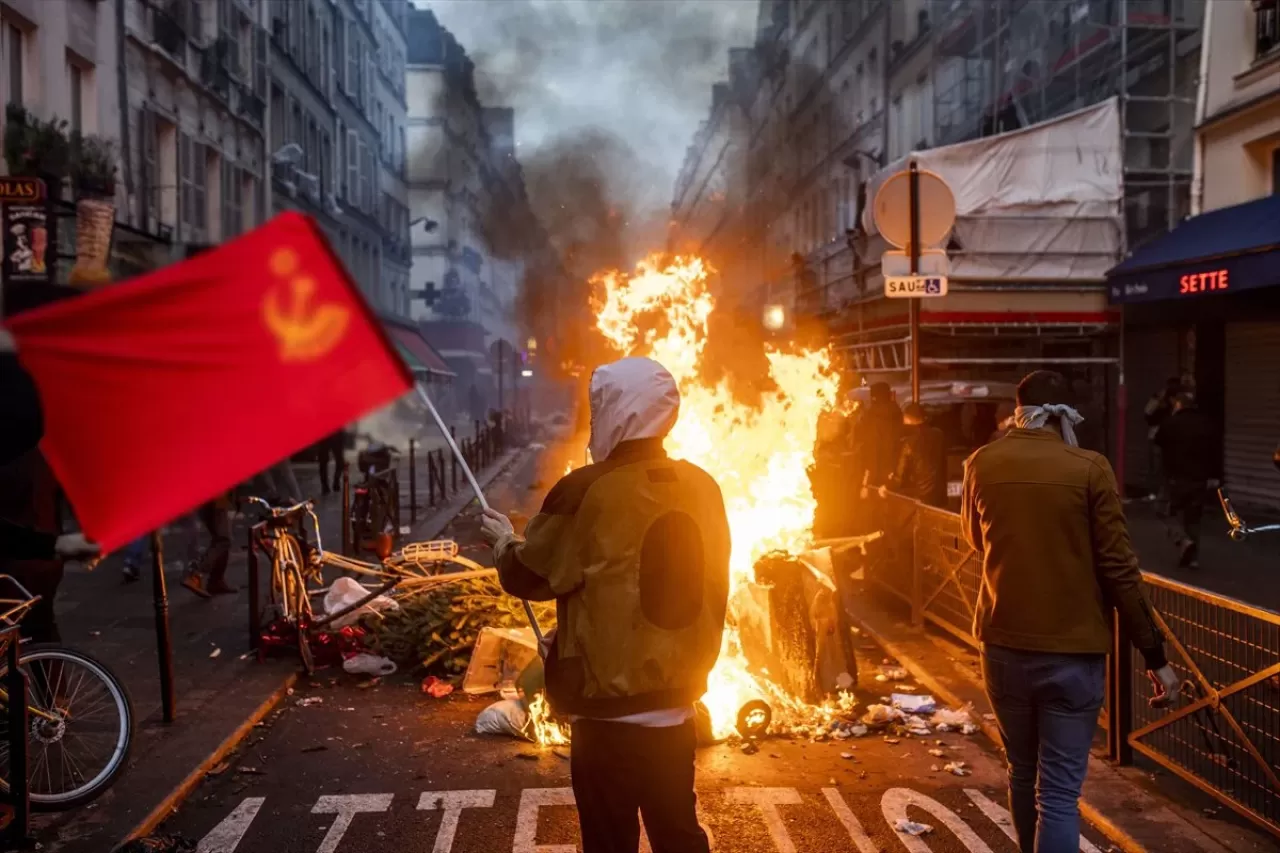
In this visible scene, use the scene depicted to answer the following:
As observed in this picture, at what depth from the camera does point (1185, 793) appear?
16.8 feet

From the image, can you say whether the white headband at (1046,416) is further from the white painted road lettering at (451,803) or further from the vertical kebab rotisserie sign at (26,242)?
the vertical kebab rotisserie sign at (26,242)

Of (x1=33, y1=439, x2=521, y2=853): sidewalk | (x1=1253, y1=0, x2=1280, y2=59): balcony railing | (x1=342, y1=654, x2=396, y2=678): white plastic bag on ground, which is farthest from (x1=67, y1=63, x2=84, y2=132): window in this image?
(x1=1253, y1=0, x2=1280, y2=59): balcony railing

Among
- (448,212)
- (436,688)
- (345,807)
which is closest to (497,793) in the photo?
(345,807)

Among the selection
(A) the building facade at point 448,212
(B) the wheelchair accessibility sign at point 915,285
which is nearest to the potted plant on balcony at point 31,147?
(B) the wheelchair accessibility sign at point 915,285

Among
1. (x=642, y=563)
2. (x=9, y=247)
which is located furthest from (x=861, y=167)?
(x=642, y=563)

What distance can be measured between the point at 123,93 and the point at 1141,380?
1841 centimetres

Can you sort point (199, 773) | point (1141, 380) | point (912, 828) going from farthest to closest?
point (1141, 380) → point (199, 773) → point (912, 828)

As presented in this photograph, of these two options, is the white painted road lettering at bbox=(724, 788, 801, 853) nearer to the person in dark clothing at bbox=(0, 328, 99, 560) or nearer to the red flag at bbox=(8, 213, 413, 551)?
the red flag at bbox=(8, 213, 413, 551)

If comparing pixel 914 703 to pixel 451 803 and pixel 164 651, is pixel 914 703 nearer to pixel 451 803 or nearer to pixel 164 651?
pixel 451 803

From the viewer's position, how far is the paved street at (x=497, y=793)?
4660 mm

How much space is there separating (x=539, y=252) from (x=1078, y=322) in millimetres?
66456

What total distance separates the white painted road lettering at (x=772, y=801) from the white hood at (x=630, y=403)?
2399 millimetres

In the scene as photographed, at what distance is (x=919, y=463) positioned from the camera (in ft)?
33.2

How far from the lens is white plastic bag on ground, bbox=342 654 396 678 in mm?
7477
